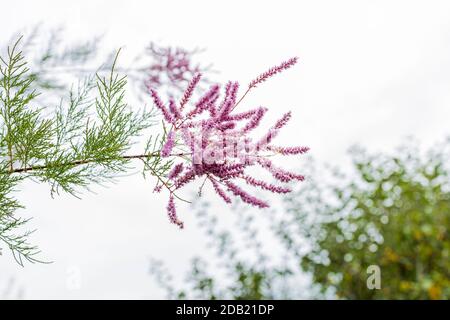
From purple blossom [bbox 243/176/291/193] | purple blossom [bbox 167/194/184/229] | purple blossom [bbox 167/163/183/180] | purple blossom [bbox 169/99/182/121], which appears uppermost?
purple blossom [bbox 169/99/182/121]

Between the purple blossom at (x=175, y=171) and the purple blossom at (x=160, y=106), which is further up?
the purple blossom at (x=160, y=106)

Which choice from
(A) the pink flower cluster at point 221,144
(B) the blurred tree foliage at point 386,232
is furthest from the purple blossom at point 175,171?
(B) the blurred tree foliage at point 386,232

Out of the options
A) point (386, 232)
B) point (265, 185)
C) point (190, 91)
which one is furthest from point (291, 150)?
point (386, 232)

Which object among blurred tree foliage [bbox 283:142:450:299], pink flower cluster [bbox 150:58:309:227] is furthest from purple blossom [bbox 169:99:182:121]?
blurred tree foliage [bbox 283:142:450:299]

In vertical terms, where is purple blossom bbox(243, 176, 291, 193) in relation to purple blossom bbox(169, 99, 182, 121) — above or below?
below

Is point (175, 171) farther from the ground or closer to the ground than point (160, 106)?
closer to the ground

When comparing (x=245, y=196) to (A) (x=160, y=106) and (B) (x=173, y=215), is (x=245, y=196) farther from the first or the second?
(A) (x=160, y=106)

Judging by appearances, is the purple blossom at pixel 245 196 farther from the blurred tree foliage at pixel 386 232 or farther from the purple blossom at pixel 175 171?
the blurred tree foliage at pixel 386 232

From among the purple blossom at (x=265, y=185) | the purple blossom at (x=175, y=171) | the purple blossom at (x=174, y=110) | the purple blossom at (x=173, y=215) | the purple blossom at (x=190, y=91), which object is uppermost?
the purple blossom at (x=190, y=91)

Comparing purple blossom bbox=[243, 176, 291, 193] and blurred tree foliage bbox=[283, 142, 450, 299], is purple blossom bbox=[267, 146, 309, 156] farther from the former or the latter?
blurred tree foliage bbox=[283, 142, 450, 299]

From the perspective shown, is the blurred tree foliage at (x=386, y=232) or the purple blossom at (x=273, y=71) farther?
the blurred tree foliage at (x=386, y=232)
